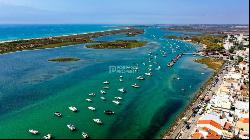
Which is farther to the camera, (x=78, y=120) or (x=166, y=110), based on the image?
(x=166, y=110)

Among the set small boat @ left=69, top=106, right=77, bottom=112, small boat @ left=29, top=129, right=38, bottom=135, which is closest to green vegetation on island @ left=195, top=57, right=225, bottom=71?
small boat @ left=69, top=106, right=77, bottom=112

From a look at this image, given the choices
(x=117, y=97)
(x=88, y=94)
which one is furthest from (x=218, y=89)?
(x=88, y=94)

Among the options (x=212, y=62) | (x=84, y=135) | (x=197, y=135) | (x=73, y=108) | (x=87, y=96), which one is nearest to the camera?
(x=197, y=135)

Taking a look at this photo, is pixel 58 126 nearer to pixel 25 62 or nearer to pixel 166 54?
pixel 25 62

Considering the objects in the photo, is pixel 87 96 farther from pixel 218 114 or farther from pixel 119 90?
pixel 218 114

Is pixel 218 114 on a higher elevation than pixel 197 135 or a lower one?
higher

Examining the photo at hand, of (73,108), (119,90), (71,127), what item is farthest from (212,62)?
(71,127)

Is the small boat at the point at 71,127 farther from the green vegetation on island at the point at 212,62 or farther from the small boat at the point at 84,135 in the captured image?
the green vegetation on island at the point at 212,62
